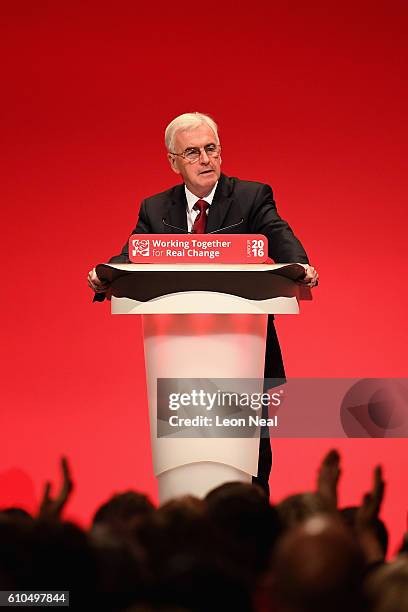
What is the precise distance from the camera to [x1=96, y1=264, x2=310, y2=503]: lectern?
223cm

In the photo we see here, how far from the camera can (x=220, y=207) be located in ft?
9.05

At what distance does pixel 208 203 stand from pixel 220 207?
1.6 inches

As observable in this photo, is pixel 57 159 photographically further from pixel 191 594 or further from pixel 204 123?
pixel 191 594

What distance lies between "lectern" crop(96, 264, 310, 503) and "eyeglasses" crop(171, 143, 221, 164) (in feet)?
1.94

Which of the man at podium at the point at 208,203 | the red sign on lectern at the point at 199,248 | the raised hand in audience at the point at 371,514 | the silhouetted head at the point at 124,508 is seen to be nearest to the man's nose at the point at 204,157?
the man at podium at the point at 208,203

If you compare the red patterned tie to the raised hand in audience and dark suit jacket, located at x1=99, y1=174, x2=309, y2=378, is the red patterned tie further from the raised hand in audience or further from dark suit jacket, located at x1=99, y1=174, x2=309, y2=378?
the raised hand in audience

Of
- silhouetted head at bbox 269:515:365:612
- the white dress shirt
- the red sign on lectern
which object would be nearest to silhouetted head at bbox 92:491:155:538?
silhouetted head at bbox 269:515:365:612

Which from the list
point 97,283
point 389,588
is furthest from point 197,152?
point 389,588

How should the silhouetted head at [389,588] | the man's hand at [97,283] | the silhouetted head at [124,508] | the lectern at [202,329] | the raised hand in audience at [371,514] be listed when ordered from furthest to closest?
1. the man's hand at [97,283]
2. the lectern at [202,329]
3. the silhouetted head at [124,508]
4. the raised hand in audience at [371,514]
5. the silhouetted head at [389,588]

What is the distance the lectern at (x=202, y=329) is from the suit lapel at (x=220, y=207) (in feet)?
1.62

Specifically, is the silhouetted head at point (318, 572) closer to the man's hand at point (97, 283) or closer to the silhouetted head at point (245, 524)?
the silhouetted head at point (245, 524)

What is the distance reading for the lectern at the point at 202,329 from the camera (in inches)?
87.9

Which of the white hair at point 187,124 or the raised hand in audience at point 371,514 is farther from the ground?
the white hair at point 187,124

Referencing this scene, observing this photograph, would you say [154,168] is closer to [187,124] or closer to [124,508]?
[187,124]
